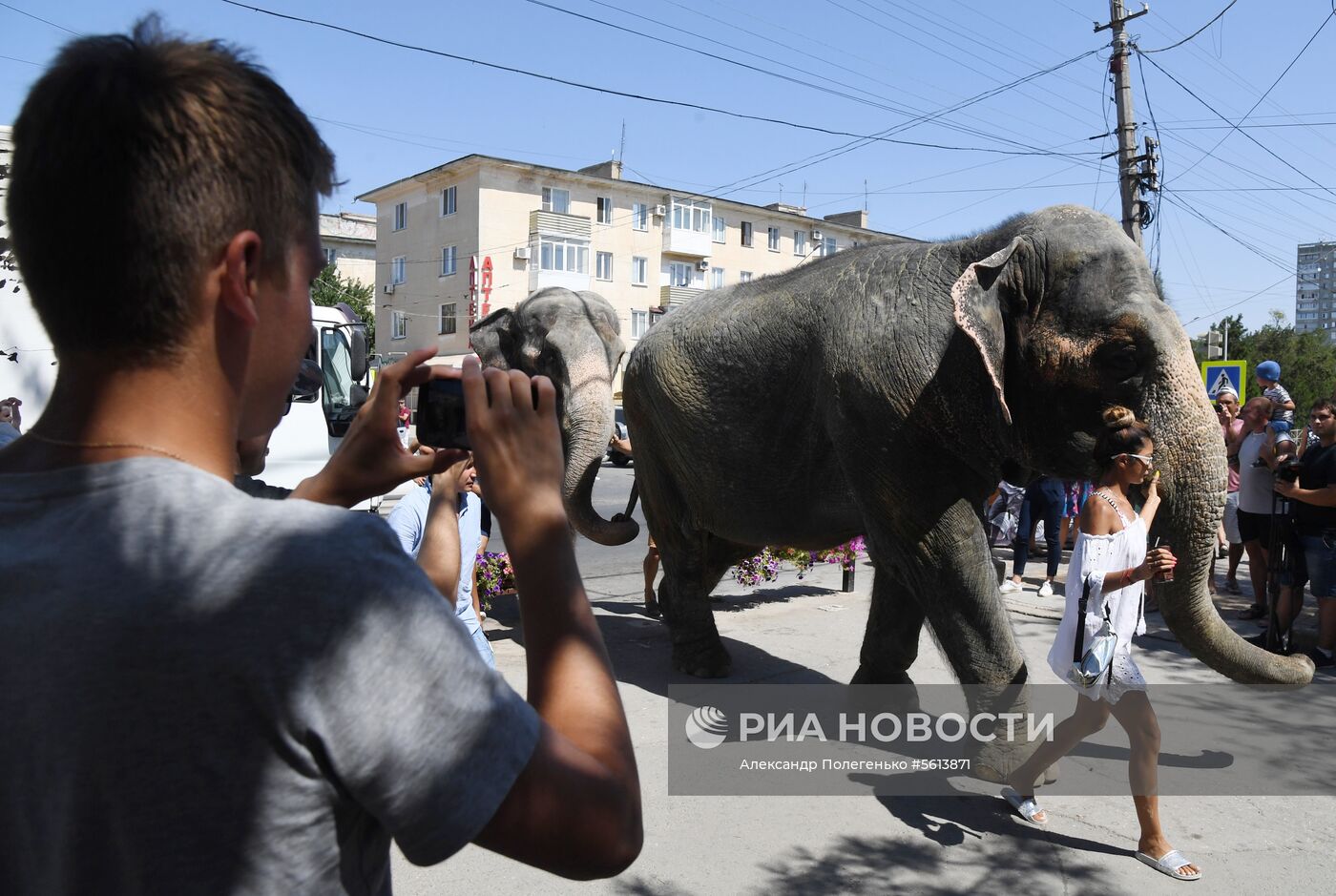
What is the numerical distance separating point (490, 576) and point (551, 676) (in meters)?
6.54

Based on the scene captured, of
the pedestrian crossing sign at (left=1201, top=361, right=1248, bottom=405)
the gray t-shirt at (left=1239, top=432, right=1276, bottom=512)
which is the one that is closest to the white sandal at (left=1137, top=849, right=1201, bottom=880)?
the gray t-shirt at (left=1239, top=432, right=1276, bottom=512)

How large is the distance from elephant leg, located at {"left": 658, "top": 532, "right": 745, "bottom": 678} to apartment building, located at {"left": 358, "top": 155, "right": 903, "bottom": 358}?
106 ft

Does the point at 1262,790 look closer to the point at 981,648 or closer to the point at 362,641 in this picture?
the point at 981,648

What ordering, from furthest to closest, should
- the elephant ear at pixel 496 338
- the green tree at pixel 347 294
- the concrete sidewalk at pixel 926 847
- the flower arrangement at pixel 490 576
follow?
the green tree at pixel 347 294, the elephant ear at pixel 496 338, the flower arrangement at pixel 490 576, the concrete sidewalk at pixel 926 847

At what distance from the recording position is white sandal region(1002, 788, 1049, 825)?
4.09 m

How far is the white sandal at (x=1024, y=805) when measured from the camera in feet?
13.4

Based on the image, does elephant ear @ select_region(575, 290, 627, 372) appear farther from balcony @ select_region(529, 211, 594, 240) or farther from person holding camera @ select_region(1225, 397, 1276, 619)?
balcony @ select_region(529, 211, 594, 240)

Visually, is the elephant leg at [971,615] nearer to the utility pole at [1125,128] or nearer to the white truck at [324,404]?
the white truck at [324,404]

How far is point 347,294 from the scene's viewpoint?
54062mm

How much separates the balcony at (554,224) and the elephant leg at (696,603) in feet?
123

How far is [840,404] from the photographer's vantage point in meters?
Result: 4.44

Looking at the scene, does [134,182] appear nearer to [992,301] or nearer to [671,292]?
[992,301]

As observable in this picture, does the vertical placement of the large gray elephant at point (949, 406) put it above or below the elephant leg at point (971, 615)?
above

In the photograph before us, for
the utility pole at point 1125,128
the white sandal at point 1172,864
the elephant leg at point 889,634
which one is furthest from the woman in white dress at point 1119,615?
the utility pole at point 1125,128
